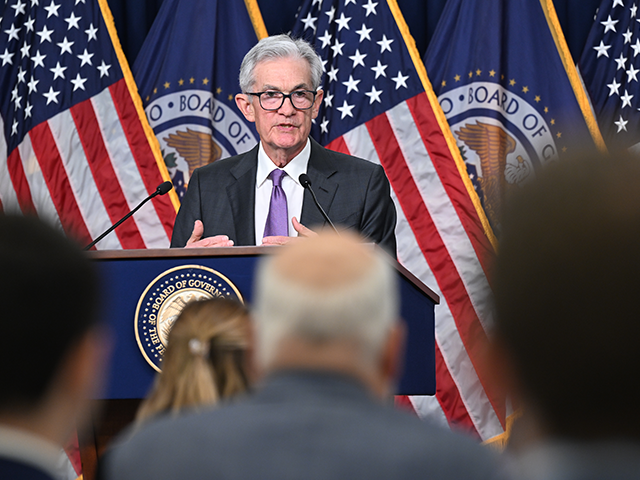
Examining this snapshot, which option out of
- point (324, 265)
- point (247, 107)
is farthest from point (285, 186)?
point (324, 265)

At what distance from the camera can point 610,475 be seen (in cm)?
81

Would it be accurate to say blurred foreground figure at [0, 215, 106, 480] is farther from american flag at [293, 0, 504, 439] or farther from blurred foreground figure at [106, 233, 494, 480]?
american flag at [293, 0, 504, 439]

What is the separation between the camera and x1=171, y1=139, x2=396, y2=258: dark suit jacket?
340cm

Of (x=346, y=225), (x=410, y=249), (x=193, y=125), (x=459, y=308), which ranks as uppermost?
(x=193, y=125)

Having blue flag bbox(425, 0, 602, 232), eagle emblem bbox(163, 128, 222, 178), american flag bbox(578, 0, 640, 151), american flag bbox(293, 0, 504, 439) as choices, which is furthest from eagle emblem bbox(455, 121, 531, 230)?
eagle emblem bbox(163, 128, 222, 178)

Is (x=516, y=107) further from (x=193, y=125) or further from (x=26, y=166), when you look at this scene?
(x=26, y=166)

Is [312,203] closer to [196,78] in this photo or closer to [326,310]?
[196,78]

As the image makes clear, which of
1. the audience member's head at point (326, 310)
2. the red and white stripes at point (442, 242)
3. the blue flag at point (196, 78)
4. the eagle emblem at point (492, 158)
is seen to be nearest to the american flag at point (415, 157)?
the red and white stripes at point (442, 242)

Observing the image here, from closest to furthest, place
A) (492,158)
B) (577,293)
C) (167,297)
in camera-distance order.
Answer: (577,293) → (167,297) → (492,158)

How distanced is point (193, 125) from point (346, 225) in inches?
92.8

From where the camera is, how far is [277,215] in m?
3.49

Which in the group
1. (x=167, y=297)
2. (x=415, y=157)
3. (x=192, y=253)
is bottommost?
(x=167, y=297)

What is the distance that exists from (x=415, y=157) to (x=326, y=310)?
435 centimetres

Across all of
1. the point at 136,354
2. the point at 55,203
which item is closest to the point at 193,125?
the point at 55,203
